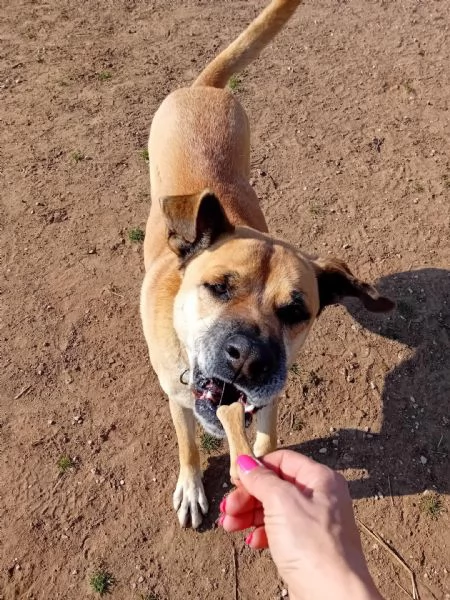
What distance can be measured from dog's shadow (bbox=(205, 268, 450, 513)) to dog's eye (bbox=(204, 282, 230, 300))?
6.70ft

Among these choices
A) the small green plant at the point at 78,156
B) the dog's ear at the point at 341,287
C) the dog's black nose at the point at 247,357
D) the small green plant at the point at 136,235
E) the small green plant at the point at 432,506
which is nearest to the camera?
the dog's black nose at the point at 247,357

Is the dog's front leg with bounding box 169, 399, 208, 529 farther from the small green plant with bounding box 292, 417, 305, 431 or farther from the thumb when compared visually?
the thumb

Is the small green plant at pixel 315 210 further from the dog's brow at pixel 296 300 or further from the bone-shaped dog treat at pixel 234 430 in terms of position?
the bone-shaped dog treat at pixel 234 430

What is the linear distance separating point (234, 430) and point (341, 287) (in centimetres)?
143

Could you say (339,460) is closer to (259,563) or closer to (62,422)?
(259,563)

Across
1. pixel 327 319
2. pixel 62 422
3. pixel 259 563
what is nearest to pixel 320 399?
pixel 327 319

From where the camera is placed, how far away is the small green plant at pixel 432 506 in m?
4.39

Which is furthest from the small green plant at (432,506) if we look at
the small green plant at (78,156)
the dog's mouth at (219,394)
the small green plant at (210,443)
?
the small green plant at (78,156)

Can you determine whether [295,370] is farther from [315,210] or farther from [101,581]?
[101,581]

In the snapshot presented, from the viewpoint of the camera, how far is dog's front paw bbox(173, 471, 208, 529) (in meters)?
4.22

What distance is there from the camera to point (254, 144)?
7.07 meters

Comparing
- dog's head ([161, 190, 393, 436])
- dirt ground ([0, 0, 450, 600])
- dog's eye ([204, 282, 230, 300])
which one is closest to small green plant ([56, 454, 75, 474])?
dirt ground ([0, 0, 450, 600])

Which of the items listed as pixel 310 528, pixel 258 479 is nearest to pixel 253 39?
pixel 258 479

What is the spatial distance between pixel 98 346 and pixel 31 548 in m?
1.93
